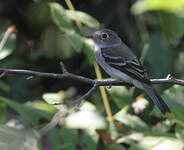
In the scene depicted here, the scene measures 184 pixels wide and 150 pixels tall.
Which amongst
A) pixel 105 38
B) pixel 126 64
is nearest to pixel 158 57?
pixel 126 64

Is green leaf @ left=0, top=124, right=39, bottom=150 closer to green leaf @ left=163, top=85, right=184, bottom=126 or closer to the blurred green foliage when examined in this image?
the blurred green foliage

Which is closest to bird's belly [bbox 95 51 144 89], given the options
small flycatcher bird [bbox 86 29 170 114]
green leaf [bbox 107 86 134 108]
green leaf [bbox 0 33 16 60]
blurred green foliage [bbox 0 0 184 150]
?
small flycatcher bird [bbox 86 29 170 114]

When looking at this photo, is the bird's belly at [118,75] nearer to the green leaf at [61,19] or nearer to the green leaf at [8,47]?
the green leaf at [61,19]

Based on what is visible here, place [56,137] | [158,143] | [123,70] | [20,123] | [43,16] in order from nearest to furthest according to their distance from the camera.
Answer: [158,143]
[56,137]
[20,123]
[123,70]
[43,16]

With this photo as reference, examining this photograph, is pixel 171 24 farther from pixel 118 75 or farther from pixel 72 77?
pixel 118 75

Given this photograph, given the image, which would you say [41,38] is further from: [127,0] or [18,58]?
[127,0]

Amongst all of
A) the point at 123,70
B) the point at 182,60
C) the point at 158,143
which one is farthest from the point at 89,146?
the point at 182,60
